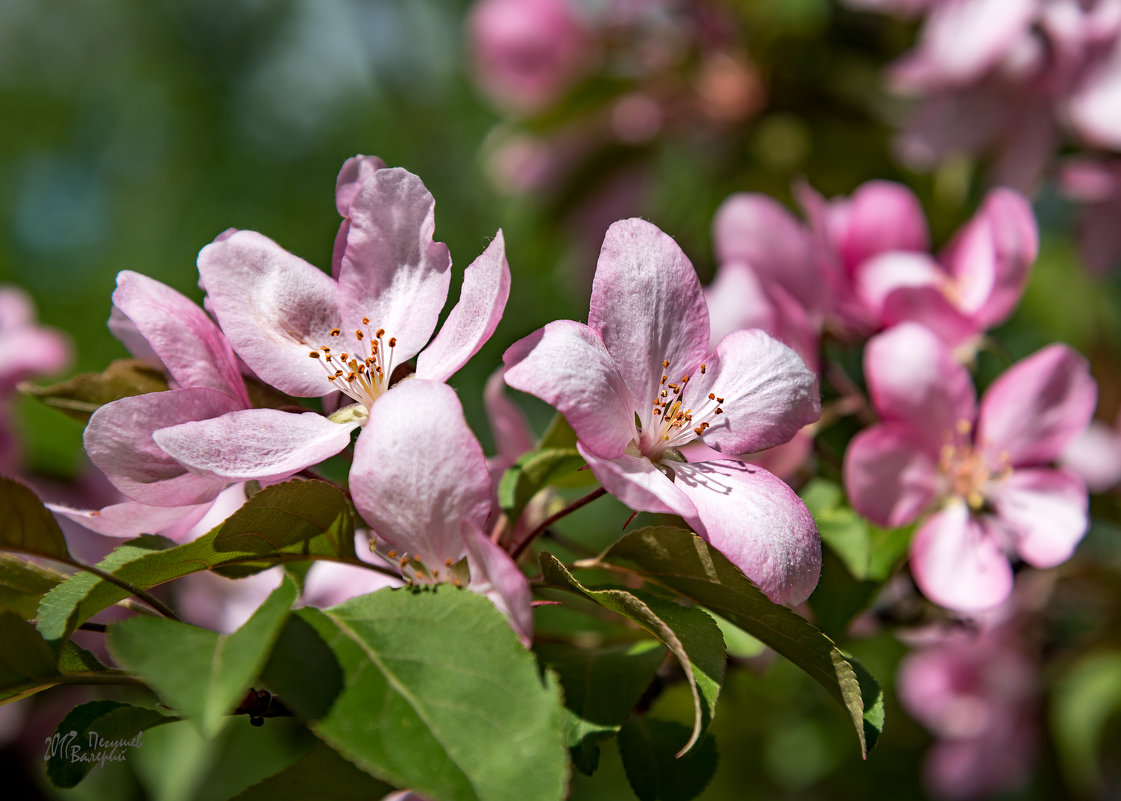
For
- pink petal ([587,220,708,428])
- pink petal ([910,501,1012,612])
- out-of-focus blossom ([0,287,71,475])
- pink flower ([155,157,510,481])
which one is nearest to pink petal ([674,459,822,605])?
pink petal ([587,220,708,428])

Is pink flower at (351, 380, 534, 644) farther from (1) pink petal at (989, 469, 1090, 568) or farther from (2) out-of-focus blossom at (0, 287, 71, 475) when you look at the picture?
(2) out-of-focus blossom at (0, 287, 71, 475)

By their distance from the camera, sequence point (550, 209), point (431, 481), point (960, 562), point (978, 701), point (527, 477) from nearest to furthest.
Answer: point (431, 481) → point (527, 477) → point (960, 562) → point (978, 701) → point (550, 209)

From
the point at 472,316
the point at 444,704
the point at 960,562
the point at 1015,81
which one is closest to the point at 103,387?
the point at 472,316

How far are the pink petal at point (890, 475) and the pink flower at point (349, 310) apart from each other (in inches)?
18.9

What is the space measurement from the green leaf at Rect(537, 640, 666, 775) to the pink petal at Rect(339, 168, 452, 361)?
302 millimetres

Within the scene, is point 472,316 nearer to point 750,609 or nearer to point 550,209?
point 750,609

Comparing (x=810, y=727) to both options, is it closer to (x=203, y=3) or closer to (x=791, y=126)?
(x=791, y=126)

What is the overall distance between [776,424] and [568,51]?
203cm

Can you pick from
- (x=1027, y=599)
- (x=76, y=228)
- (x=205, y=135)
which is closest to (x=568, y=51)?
(x=1027, y=599)

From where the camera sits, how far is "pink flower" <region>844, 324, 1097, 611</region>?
1023 mm

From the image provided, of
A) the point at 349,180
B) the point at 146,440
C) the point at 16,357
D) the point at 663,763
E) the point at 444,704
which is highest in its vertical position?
the point at 349,180

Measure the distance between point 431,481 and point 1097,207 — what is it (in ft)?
5.50

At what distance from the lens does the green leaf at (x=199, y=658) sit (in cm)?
55

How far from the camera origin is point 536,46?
2.59 meters
